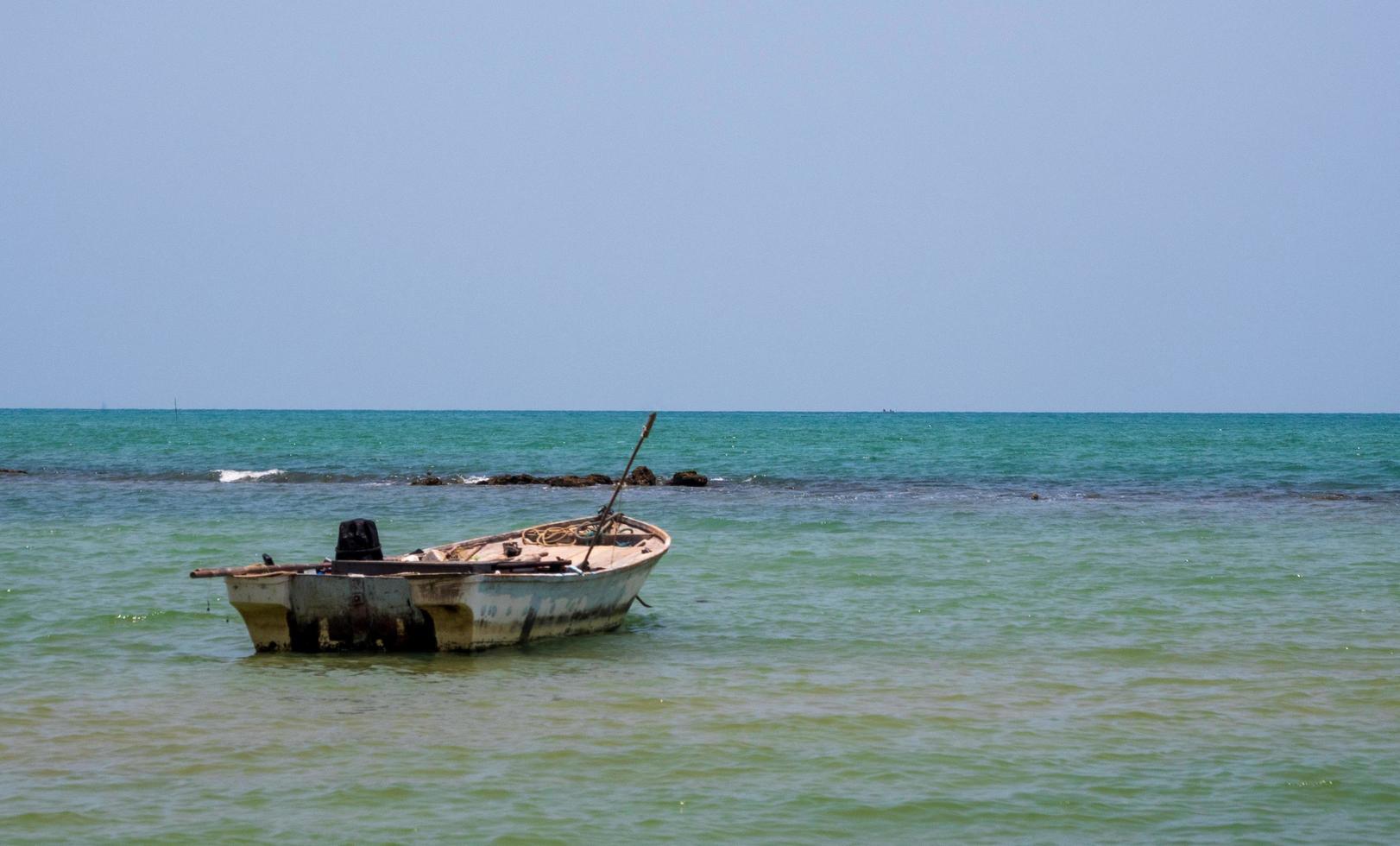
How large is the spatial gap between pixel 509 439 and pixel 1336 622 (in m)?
75.7

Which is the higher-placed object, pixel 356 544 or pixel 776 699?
pixel 356 544

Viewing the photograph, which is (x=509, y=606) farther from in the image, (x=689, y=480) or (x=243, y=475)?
(x=243, y=475)

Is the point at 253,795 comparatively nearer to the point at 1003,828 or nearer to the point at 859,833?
the point at 859,833

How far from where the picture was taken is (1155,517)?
102ft

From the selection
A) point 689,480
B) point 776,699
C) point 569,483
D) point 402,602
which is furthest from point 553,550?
point 569,483

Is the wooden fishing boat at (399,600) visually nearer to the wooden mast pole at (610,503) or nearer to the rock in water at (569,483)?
the wooden mast pole at (610,503)

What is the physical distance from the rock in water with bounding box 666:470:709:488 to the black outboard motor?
27.4 meters

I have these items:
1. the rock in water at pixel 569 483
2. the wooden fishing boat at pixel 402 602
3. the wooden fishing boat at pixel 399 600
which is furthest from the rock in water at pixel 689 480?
the wooden fishing boat at pixel 402 602

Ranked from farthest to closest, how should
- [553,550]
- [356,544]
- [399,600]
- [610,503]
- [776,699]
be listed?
[553,550] → [610,503] → [356,544] → [399,600] → [776,699]

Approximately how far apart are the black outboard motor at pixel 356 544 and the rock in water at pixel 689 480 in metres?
27.4

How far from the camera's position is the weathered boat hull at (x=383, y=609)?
14.3m

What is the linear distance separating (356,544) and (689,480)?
28151 millimetres

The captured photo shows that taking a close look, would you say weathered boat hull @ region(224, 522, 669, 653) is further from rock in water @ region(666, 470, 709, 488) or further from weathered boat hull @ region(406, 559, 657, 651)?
rock in water @ region(666, 470, 709, 488)

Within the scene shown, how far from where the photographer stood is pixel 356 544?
1525 cm
